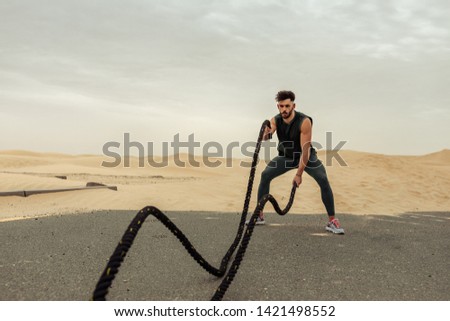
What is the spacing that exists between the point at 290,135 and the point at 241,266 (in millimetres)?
2084

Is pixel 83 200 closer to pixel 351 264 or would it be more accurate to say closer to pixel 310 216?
pixel 310 216

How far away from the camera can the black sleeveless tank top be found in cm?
486

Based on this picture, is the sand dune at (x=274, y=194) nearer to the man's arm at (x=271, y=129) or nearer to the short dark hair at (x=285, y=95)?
the man's arm at (x=271, y=129)

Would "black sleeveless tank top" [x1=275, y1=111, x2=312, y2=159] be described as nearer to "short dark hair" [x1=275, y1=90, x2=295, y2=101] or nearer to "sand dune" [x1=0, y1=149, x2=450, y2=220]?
"short dark hair" [x1=275, y1=90, x2=295, y2=101]

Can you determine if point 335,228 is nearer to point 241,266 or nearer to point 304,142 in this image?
point 304,142

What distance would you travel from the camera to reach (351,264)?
137 inches

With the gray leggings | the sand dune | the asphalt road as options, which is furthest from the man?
the sand dune

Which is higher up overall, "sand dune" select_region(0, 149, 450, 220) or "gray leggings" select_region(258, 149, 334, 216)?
"gray leggings" select_region(258, 149, 334, 216)

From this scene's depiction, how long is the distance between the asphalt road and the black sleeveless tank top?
1.00 m

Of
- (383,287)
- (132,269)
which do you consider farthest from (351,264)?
(132,269)

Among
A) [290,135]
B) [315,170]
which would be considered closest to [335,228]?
[315,170]

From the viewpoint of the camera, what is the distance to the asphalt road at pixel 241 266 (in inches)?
106
